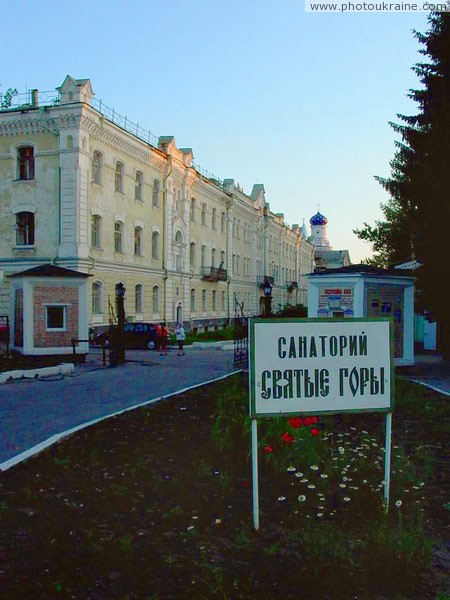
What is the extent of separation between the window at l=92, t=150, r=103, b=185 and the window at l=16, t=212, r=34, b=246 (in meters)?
3.69

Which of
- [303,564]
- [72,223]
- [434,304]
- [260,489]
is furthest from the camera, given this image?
[72,223]

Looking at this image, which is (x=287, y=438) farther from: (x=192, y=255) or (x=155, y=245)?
(x=192, y=255)

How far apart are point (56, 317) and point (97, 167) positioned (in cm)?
1377

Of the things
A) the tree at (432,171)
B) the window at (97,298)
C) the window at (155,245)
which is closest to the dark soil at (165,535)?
the tree at (432,171)

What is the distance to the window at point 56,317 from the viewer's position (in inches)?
785

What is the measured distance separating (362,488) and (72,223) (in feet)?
84.2

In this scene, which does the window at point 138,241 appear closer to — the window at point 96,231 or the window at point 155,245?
the window at point 155,245

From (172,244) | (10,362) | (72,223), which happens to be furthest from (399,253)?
(10,362)

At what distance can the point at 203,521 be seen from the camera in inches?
194

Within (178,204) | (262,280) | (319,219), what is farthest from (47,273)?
(319,219)

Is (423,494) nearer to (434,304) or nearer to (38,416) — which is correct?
Result: (38,416)

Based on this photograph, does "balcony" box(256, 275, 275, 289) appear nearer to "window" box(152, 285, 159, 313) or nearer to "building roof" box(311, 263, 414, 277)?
"window" box(152, 285, 159, 313)

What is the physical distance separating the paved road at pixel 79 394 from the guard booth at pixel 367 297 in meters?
3.55

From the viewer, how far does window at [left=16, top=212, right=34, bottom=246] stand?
1206 inches
